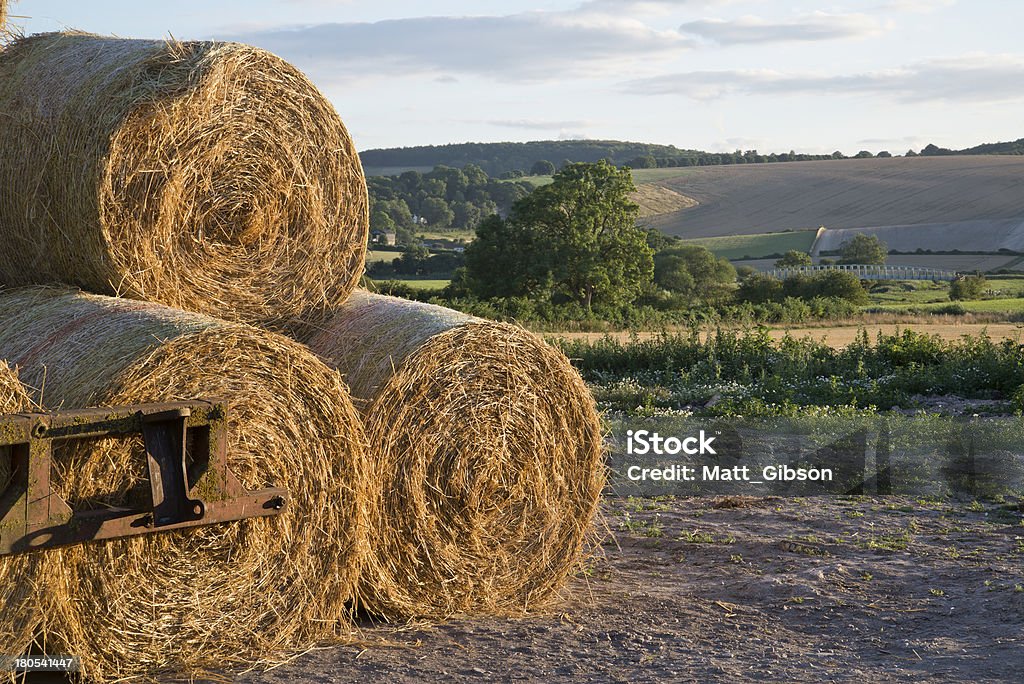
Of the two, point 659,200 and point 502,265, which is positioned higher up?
point 659,200

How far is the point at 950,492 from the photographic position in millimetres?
9539

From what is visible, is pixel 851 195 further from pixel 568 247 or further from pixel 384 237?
pixel 568 247

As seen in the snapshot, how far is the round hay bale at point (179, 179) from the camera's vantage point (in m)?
5.82

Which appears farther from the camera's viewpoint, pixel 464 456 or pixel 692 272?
pixel 692 272

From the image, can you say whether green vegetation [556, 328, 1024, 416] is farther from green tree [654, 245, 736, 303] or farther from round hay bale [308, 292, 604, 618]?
green tree [654, 245, 736, 303]

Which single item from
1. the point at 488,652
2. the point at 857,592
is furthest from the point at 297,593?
the point at 857,592

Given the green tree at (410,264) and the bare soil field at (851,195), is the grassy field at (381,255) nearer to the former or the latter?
the green tree at (410,264)

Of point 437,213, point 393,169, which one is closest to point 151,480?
point 437,213

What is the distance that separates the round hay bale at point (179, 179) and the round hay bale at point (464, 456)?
1.48ft

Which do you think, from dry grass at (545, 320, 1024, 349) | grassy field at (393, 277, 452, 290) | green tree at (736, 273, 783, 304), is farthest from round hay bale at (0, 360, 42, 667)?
grassy field at (393, 277, 452, 290)

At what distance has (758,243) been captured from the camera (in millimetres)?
72312

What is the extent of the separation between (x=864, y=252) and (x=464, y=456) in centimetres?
6015

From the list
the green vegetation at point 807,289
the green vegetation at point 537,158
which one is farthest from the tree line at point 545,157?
the green vegetation at point 807,289

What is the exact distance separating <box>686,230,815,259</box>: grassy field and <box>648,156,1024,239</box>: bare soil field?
135 inches
